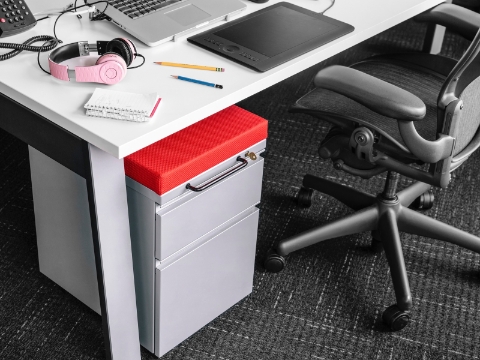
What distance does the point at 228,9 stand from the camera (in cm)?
173

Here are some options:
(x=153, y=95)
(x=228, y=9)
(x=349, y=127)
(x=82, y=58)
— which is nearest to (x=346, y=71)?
(x=349, y=127)

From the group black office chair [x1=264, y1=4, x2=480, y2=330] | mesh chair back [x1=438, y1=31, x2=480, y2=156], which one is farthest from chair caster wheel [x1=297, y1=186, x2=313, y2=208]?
mesh chair back [x1=438, y1=31, x2=480, y2=156]

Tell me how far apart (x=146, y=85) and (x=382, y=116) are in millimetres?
646

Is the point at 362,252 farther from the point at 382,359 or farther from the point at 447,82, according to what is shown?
the point at 447,82

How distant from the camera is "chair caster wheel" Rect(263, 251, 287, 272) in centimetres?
197

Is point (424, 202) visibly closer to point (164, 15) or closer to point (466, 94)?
point (466, 94)

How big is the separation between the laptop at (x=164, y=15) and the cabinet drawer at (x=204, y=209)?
37 cm

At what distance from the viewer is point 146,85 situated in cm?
144

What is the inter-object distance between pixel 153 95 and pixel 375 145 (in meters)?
0.61

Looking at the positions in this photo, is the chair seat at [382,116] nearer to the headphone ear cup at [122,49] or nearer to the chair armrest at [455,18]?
the chair armrest at [455,18]

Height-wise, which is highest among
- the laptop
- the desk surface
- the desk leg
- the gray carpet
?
the laptop

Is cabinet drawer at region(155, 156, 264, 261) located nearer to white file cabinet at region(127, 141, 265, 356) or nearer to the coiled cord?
white file cabinet at region(127, 141, 265, 356)

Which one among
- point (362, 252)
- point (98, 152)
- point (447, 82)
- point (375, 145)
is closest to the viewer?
point (98, 152)

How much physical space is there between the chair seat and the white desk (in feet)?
0.55
